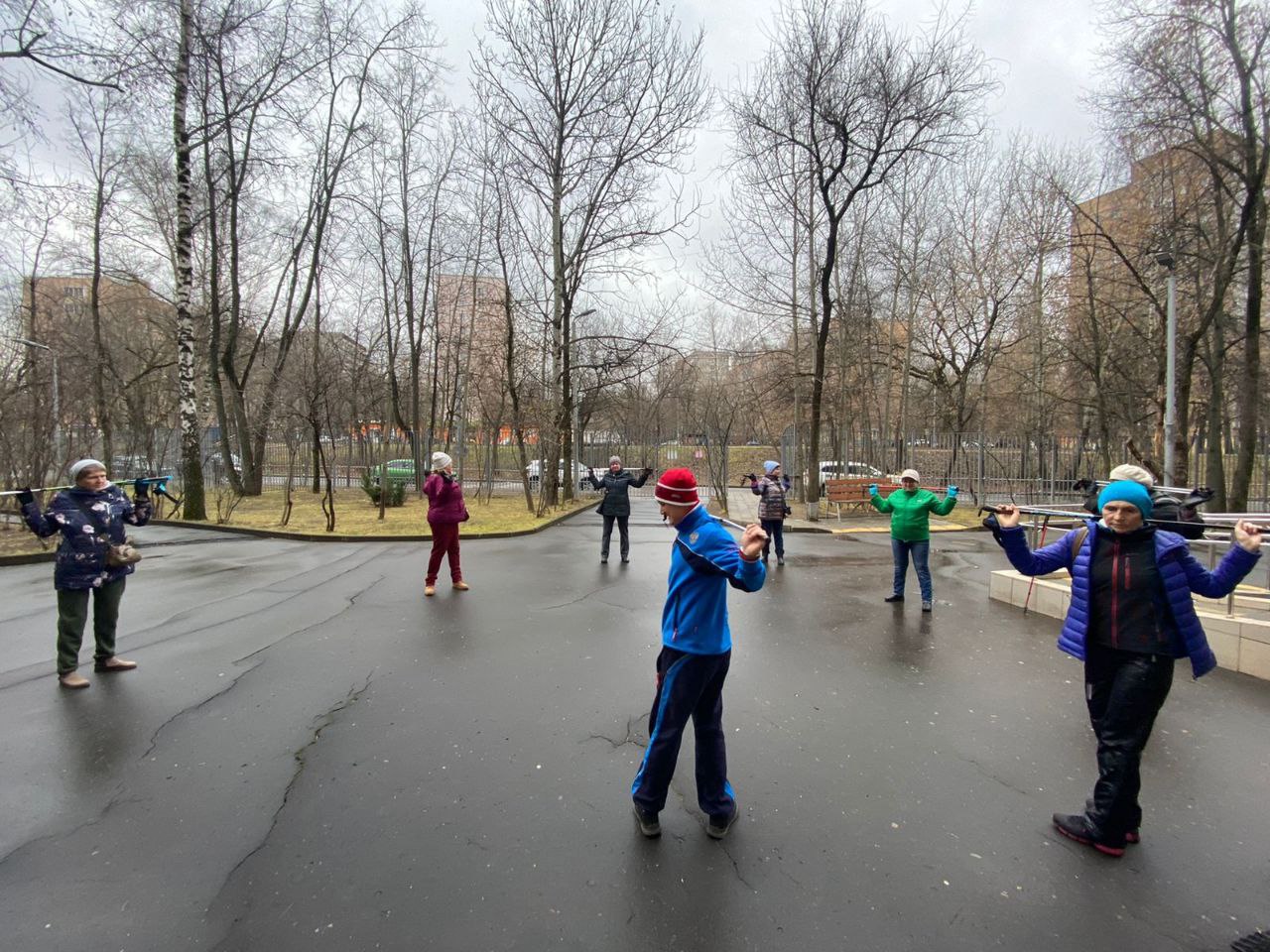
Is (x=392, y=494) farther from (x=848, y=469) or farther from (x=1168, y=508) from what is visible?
(x=1168, y=508)

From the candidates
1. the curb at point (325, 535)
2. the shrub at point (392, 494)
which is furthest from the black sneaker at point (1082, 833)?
the shrub at point (392, 494)

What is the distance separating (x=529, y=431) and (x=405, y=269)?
1209cm

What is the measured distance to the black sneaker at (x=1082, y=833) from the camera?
2.71m

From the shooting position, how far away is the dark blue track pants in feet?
9.14

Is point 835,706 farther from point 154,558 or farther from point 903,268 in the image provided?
point 903,268

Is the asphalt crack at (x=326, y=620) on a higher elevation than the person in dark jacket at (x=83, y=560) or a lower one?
lower

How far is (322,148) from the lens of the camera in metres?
24.2

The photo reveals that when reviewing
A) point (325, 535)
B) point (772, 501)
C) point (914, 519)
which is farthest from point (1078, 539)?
point (325, 535)

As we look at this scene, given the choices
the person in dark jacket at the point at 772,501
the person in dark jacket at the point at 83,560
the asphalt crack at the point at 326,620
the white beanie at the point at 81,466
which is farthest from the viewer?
the person in dark jacket at the point at 772,501

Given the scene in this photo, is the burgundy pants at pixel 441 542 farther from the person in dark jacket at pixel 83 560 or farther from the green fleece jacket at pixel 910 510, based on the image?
the green fleece jacket at pixel 910 510

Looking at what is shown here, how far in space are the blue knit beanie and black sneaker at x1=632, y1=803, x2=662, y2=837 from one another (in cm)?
251

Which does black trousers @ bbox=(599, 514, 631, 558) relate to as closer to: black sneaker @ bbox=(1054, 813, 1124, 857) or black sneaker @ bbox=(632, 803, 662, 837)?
black sneaker @ bbox=(632, 803, 662, 837)

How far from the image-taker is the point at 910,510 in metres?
7.06

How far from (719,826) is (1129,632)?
2028mm
